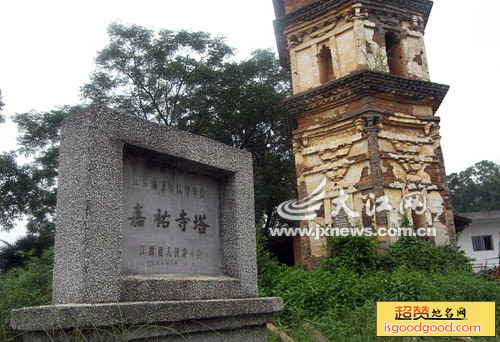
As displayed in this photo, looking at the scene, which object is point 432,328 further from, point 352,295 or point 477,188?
point 477,188

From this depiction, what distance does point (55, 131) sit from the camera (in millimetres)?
19594

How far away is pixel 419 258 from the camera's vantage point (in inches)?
390

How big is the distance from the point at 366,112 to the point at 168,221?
8.58 meters

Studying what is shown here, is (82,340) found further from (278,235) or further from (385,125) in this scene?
(278,235)

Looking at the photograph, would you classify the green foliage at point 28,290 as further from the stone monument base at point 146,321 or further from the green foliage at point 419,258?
the green foliage at point 419,258

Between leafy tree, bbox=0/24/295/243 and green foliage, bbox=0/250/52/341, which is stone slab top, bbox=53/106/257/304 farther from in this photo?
leafy tree, bbox=0/24/295/243

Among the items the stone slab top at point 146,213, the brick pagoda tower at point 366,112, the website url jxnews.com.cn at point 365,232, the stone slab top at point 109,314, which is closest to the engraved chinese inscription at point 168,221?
the stone slab top at point 146,213

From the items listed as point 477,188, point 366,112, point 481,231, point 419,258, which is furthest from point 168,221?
point 477,188

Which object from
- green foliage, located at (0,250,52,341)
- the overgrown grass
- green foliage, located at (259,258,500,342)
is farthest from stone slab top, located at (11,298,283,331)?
green foliage, located at (259,258,500,342)

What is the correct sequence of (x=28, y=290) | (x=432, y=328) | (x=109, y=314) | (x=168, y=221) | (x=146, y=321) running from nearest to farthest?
(x=109, y=314) → (x=146, y=321) → (x=168, y=221) → (x=432, y=328) → (x=28, y=290)

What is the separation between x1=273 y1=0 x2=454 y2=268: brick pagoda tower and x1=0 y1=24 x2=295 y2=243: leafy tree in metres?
7.47

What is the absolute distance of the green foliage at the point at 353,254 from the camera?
376 inches

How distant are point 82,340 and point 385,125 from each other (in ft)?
32.9

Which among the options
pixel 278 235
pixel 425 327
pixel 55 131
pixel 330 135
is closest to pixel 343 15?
pixel 330 135
